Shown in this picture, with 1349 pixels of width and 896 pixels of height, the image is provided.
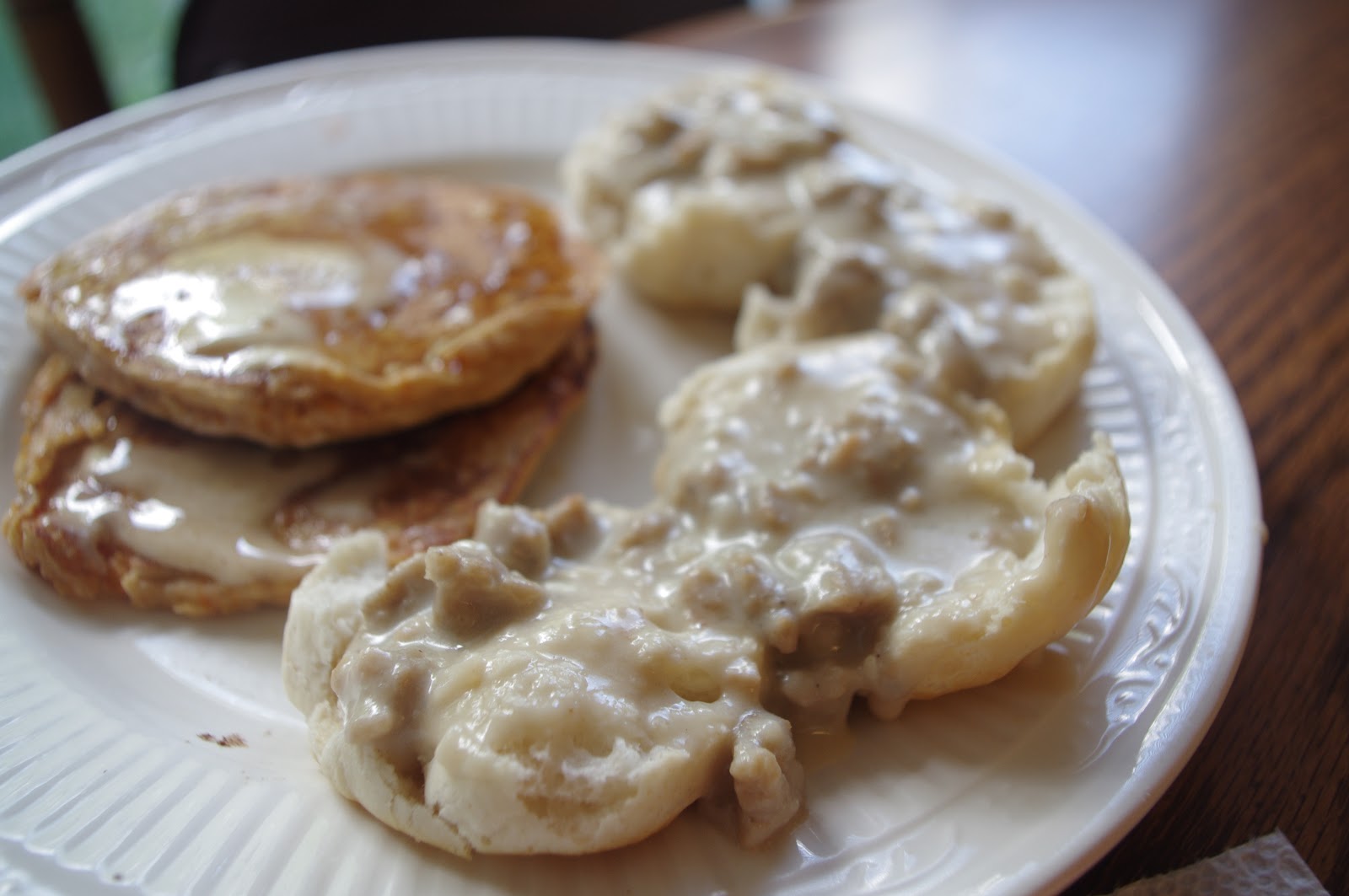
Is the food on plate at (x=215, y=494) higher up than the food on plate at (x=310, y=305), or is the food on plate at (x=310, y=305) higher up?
the food on plate at (x=310, y=305)

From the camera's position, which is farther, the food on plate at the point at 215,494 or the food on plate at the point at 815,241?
the food on plate at the point at 815,241

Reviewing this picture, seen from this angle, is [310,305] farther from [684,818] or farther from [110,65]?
[110,65]

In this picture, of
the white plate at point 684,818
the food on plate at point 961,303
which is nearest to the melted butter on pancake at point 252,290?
the white plate at point 684,818

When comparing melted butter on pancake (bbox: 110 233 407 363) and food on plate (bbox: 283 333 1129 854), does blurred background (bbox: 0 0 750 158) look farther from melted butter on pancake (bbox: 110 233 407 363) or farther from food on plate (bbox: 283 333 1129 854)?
food on plate (bbox: 283 333 1129 854)

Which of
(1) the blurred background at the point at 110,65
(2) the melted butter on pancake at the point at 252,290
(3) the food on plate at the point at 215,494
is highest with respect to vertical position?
(2) the melted butter on pancake at the point at 252,290

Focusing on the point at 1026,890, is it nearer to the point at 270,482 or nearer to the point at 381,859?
the point at 381,859

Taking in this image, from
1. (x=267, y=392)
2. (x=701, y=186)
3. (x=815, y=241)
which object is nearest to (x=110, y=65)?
(x=701, y=186)

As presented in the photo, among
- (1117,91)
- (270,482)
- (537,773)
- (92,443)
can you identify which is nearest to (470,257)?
(270,482)

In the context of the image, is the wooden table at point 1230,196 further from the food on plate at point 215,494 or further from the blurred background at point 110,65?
the blurred background at point 110,65
